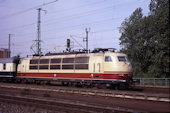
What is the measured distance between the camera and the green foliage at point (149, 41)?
26.4m

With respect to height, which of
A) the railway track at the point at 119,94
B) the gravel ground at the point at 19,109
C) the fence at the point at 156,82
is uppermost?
the fence at the point at 156,82

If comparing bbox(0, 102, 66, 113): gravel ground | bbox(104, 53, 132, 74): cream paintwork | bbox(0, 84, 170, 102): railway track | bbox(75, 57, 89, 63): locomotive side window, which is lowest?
bbox(0, 102, 66, 113): gravel ground

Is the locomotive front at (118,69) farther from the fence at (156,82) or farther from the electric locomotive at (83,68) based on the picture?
the fence at (156,82)

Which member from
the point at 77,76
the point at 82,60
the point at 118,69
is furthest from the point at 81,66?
the point at 118,69

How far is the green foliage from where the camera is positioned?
26422mm

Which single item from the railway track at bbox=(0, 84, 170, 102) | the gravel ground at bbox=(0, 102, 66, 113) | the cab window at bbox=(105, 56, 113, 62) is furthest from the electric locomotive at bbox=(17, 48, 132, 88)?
the gravel ground at bbox=(0, 102, 66, 113)

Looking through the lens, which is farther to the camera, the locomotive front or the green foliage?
the green foliage

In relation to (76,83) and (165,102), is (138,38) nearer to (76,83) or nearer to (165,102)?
(76,83)

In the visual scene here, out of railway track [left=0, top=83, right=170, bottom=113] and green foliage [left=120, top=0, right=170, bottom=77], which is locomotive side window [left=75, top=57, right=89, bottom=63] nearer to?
railway track [left=0, top=83, right=170, bottom=113]

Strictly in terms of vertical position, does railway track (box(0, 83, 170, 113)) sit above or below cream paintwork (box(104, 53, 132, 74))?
below

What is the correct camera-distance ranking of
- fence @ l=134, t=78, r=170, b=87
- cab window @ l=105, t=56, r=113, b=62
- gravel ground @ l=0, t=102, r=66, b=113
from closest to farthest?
gravel ground @ l=0, t=102, r=66, b=113
cab window @ l=105, t=56, r=113, b=62
fence @ l=134, t=78, r=170, b=87

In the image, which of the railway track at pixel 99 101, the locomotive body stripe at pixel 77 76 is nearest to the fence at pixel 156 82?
the locomotive body stripe at pixel 77 76

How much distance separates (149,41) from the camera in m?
33.4

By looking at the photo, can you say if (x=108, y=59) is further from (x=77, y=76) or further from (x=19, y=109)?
(x=19, y=109)
